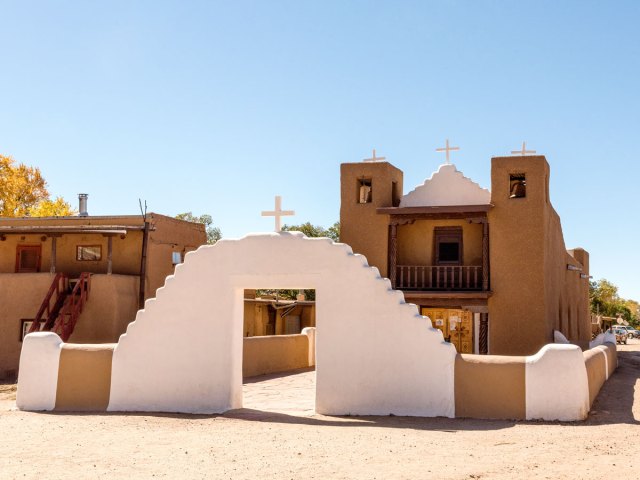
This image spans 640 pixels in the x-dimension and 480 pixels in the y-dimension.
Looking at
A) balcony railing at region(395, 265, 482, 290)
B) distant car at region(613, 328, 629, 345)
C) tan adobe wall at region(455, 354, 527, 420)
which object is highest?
balcony railing at region(395, 265, 482, 290)

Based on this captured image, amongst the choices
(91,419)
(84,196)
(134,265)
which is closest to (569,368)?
(91,419)

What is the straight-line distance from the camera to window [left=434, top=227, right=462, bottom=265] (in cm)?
2400

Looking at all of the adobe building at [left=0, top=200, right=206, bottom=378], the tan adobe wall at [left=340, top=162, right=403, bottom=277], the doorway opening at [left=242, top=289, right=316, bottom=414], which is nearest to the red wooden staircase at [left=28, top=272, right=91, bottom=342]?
the adobe building at [left=0, top=200, right=206, bottom=378]

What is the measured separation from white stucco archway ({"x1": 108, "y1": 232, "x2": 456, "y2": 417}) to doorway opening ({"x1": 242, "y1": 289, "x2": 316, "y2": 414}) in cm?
109

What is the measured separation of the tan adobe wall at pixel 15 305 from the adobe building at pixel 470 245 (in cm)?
1077

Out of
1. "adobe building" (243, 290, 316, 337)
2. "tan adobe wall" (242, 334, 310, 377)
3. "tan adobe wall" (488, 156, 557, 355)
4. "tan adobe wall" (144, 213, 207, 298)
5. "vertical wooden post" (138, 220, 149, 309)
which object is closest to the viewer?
"tan adobe wall" (242, 334, 310, 377)

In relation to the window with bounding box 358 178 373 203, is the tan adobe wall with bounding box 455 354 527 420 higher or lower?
lower

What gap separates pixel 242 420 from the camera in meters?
12.1

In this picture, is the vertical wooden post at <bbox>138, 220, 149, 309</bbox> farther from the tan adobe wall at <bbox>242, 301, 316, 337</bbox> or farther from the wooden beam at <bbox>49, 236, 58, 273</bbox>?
the tan adobe wall at <bbox>242, 301, 316, 337</bbox>

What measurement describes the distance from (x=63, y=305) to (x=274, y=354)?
799 cm

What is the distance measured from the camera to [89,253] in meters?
26.2

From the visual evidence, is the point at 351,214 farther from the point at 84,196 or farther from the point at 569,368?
the point at 569,368

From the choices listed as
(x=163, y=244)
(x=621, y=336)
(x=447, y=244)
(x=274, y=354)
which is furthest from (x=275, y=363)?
(x=621, y=336)

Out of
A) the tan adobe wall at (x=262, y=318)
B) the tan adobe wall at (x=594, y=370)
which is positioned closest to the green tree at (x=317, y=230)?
the tan adobe wall at (x=262, y=318)
